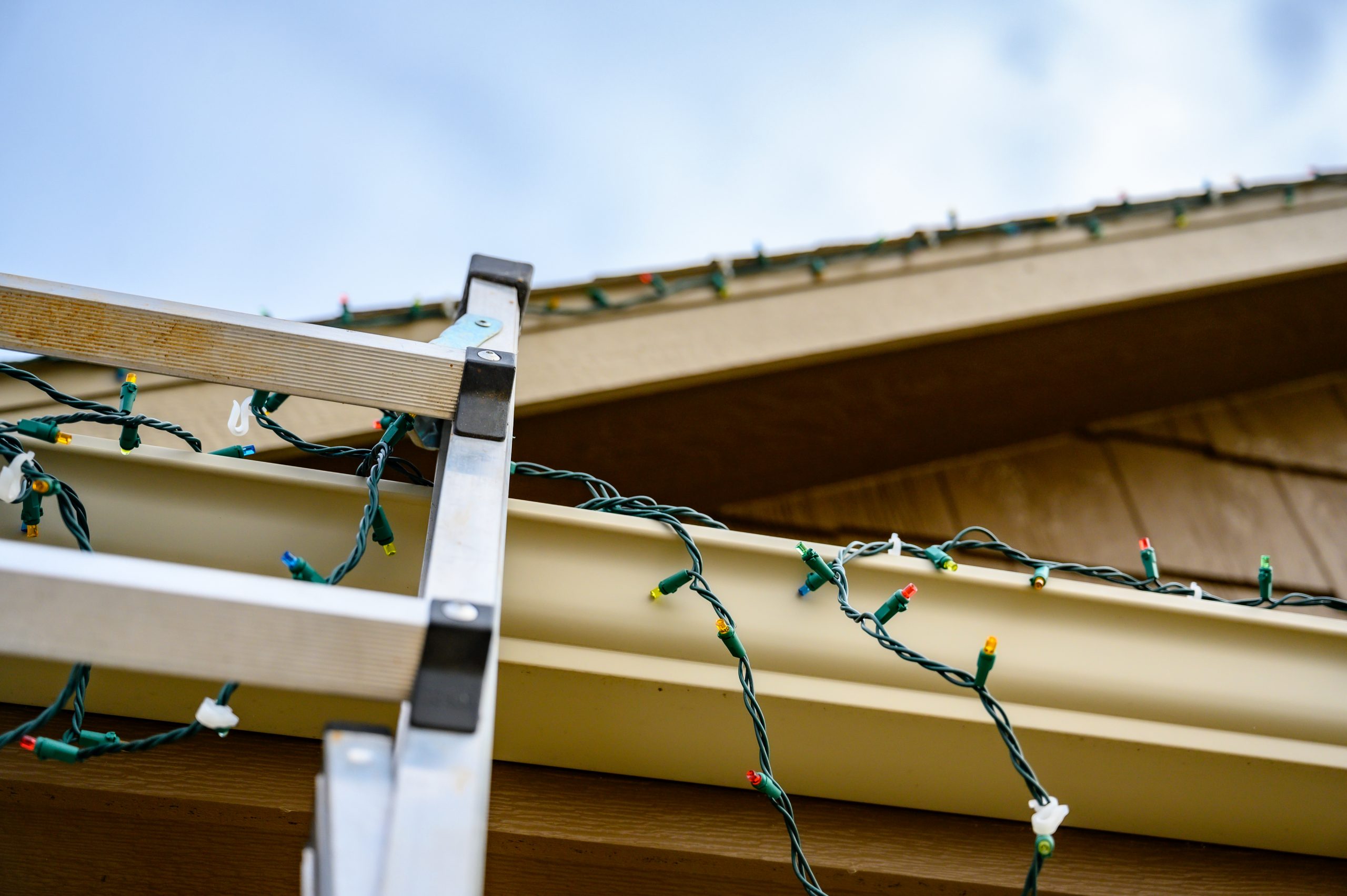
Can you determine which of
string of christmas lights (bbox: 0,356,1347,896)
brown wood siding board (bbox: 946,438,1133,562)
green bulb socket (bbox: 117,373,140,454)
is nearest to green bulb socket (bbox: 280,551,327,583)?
string of christmas lights (bbox: 0,356,1347,896)

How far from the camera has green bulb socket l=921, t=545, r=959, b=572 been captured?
2.61 ft

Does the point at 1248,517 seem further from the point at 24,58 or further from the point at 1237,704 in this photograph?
the point at 24,58

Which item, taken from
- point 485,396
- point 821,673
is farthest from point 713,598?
point 485,396

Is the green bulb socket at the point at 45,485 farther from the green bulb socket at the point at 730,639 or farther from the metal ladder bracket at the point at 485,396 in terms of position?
the green bulb socket at the point at 730,639

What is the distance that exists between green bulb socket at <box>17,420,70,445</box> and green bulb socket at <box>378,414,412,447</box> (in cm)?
25

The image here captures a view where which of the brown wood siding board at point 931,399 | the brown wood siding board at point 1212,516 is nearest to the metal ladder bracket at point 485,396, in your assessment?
the brown wood siding board at point 931,399

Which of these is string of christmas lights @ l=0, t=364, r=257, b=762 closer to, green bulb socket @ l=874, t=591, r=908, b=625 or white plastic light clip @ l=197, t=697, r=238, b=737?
white plastic light clip @ l=197, t=697, r=238, b=737

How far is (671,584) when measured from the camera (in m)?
0.74

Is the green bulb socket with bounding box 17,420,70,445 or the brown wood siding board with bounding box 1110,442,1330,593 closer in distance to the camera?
the green bulb socket with bounding box 17,420,70,445

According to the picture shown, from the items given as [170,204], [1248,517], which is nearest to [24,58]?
[170,204]

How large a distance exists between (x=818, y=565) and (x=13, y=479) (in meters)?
0.63

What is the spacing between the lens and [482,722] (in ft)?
1.48

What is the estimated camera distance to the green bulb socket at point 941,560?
796 mm

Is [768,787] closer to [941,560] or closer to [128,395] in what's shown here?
[941,560]
